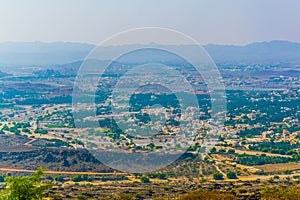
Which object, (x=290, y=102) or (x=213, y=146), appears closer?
(x=213, y=146)

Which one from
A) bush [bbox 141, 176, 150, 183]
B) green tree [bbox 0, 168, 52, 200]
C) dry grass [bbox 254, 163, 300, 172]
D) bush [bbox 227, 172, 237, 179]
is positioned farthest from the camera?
dry grass [bbox 254, 163, 300, 172]

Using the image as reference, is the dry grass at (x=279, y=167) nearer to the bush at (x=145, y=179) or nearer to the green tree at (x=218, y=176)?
the green tree at (x=218, y=176)

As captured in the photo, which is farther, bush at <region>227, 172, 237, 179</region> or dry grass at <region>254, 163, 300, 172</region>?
dry grass at <region>254, 163, 300, 172</region>

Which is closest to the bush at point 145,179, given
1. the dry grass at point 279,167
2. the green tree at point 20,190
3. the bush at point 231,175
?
the bush at point 231,175

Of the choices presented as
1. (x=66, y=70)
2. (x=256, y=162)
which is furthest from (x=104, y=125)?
(x=66, y=70)

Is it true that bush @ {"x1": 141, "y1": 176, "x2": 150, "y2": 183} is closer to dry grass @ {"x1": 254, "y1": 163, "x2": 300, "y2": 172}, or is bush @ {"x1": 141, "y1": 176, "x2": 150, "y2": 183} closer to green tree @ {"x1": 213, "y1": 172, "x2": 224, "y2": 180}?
green tree @ {"x1": 213, "y1": 172, "x2": 224, "y2": 180}

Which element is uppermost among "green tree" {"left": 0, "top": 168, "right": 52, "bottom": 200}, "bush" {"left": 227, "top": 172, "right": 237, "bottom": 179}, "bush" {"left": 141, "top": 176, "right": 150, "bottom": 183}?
"green tree" {"left": 0, "top": 168, "right": 52, "bottom": 200}

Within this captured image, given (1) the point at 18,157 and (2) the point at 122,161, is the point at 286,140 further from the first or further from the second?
(1) the point at 18,157

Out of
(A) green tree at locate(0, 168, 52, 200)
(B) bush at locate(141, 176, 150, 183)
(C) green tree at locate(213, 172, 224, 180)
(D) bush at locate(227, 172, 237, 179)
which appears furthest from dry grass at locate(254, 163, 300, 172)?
(A) green tree at locate(0, 168, 52, 200)

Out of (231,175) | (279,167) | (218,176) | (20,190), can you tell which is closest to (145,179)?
(218,176)

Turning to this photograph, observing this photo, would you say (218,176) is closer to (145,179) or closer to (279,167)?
(145,179)

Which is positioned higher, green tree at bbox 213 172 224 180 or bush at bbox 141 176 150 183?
green tree at bbox 213 172 224 180
